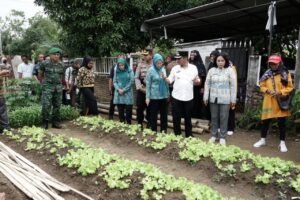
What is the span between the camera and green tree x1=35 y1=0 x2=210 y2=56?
13.1 meters

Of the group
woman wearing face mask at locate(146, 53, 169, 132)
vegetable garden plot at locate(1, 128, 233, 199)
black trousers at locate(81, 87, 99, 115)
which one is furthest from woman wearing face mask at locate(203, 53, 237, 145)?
black trousers at locate(81, 87, 99, 115)

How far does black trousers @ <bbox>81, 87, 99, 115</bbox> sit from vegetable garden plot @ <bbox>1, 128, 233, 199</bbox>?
10.3ft

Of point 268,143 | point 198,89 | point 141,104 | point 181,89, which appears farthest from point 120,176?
point 198,89

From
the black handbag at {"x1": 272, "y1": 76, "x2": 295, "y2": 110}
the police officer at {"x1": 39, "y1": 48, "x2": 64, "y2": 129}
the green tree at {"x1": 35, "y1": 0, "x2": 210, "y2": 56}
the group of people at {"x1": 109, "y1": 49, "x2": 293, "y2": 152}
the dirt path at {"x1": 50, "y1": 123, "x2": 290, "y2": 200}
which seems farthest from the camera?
the green tree at {"x1": 35, "y1": 0, "x2": 210, "y2": 56}

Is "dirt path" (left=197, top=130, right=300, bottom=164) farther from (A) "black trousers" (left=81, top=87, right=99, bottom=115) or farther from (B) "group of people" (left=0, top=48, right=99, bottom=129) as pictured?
(B) "group of people" (left=0, top=48, right=99, bottom=129)

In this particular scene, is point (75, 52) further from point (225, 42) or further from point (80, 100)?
point (225, 42)

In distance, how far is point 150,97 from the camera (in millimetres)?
6770

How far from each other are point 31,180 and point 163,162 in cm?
210

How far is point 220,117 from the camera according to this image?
6.40 m

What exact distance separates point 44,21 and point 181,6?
32.5 meters

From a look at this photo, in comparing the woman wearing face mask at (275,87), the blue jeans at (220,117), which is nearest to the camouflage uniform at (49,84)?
the blue jeans at (220,117)

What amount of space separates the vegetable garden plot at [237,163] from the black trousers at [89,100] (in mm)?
2824

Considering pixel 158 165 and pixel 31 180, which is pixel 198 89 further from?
pixel 31 180

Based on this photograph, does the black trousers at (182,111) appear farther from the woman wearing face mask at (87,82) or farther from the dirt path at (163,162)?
the woman wearing face mask at (87,82)
